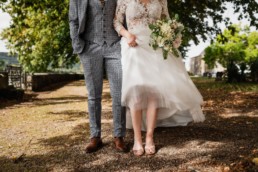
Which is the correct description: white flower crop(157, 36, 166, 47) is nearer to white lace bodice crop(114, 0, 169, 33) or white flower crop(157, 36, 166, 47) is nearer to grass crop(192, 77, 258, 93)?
white lace bodice crop(114, 0, 169, 33)

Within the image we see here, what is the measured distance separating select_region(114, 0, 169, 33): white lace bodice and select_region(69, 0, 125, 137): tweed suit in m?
0.11

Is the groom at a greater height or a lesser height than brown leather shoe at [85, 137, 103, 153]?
greater

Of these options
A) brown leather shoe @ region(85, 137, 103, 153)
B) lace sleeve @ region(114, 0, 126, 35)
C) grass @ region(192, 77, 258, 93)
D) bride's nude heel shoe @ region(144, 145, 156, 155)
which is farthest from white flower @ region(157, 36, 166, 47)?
grass @ region(192, 77, 258, 93)

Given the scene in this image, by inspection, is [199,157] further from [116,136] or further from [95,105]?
[95,105]

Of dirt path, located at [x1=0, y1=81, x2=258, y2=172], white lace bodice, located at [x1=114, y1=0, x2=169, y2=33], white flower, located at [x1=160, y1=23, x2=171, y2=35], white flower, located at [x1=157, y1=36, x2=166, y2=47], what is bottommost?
dirt path, located at [x1=0, y1=81, x2=258, y2=172]

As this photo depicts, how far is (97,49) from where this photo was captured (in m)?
4.50

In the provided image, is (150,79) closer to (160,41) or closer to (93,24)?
(160,41)

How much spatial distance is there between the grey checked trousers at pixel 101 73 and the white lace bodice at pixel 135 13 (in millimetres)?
311

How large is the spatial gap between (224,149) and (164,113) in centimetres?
118

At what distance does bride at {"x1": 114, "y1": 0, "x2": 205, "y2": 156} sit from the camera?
425 centimetres

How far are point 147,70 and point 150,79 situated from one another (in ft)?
0.41

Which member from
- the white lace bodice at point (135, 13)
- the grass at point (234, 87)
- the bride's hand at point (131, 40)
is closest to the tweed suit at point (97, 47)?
the white lace bodice at point (135, 13)

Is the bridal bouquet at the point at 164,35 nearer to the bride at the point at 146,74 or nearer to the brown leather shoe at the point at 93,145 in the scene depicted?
the bride at the point at 146,74

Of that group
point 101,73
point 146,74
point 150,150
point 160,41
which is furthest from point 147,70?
point 150,150
